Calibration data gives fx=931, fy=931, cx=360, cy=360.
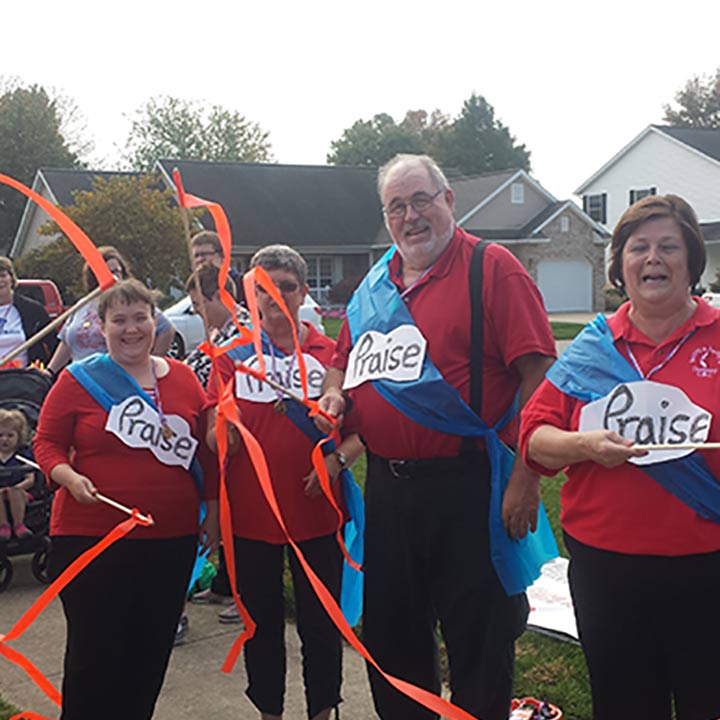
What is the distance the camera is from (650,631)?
2627mm

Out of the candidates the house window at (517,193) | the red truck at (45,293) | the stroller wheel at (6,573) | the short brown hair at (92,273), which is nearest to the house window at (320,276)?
the house window at (517,193)

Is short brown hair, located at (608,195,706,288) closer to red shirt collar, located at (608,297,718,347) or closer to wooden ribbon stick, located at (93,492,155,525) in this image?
red shirt collar, located at (608,297,718,347)

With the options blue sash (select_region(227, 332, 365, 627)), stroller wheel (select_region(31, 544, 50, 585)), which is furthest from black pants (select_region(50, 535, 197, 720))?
stroller wheel (select_region(31, 544, 50, 585))

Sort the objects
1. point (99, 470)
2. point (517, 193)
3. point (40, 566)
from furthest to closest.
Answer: point (517, 193)
point (40, 566)
point (99, 470)

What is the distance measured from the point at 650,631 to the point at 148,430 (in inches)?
72.0

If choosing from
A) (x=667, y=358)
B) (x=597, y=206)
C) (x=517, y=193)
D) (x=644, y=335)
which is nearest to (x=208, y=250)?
(x=644, y=335)

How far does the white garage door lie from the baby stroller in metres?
Answer: 28.6

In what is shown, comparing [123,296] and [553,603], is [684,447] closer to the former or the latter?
[123,296]

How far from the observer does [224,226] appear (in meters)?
3.24

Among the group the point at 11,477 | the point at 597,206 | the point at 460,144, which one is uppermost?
the point at 460,144

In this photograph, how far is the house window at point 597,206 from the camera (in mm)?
40188

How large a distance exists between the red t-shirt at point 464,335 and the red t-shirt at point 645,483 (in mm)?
283

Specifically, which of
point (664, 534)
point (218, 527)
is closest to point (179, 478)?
point (218, 527)

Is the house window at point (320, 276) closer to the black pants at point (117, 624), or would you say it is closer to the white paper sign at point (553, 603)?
the white paper sign at point (553, 603)
